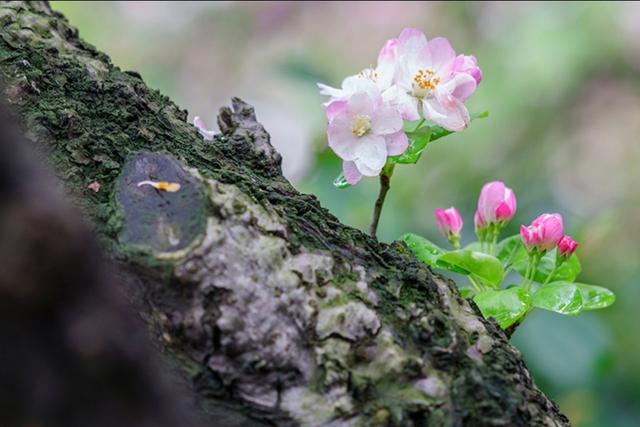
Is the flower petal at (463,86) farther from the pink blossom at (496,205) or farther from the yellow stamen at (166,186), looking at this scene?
the yellow stamen at (166,186)

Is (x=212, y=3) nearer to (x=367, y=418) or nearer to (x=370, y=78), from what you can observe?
(x=370, y=78)

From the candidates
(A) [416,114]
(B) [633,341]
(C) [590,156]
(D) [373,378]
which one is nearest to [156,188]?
(D) [373,378]

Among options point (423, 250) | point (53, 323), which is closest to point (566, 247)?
point (423, 250)

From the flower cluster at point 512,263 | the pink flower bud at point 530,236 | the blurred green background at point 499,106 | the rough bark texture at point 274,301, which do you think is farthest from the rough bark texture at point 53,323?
the blurred green background at point 499,106

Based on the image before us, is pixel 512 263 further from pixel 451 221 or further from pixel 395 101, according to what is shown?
pixel 395 101

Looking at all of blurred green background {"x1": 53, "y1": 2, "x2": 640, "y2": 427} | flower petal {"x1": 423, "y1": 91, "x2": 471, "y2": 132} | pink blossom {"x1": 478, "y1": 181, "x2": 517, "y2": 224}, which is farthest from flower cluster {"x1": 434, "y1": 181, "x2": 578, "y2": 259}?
blurred green background {"x1": 53, "y1": 2, "x2": 640, "y2": 427}

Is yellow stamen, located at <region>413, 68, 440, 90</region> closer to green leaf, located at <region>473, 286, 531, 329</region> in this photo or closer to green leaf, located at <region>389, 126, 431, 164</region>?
green leaf, located at <region>389, 126, 431, 164</region>
